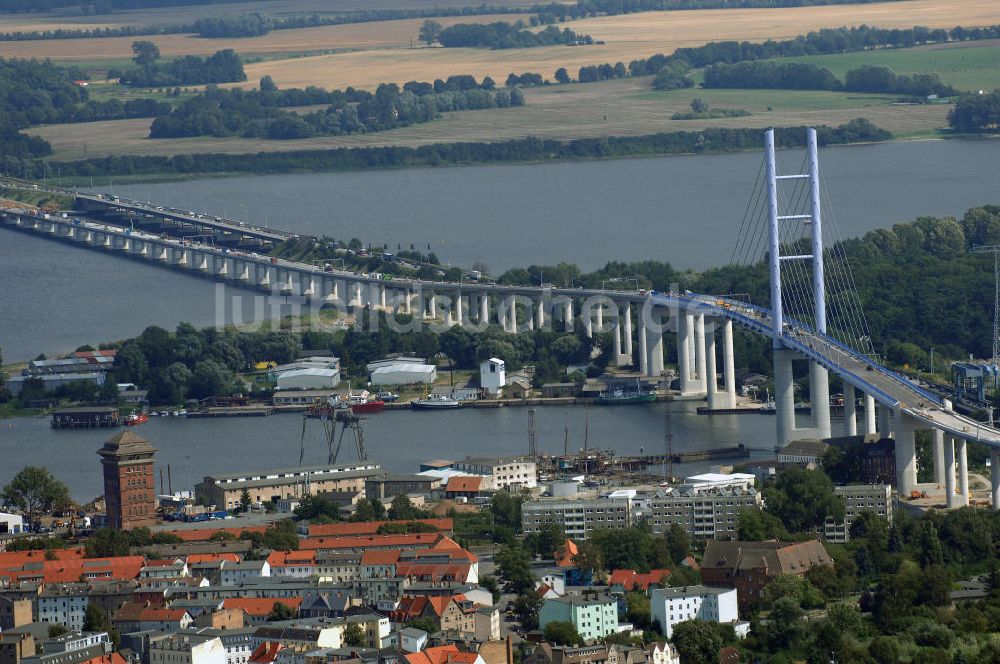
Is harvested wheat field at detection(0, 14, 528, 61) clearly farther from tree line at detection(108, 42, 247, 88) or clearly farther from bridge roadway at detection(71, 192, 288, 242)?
bridge roadway at detection(71, 192, 288, 242)

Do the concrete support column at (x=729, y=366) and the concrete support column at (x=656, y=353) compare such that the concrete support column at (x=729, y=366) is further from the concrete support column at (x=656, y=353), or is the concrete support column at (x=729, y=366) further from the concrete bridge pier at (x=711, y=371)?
the concrete support column at (x=656, y=353)

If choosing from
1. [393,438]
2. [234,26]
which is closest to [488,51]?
[234,26]

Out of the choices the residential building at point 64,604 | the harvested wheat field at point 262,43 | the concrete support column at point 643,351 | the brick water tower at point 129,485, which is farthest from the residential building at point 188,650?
the harvested wheat field at point 262,43

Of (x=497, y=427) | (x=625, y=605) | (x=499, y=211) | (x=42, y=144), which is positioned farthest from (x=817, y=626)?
(x=42, y=144)

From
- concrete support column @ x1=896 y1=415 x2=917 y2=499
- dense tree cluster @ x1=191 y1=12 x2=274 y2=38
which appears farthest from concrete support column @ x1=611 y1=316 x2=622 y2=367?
dense tree cluster @ x1=191 y1=12 x2=274 y2=38

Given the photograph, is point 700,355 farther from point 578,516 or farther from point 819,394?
point 578,516

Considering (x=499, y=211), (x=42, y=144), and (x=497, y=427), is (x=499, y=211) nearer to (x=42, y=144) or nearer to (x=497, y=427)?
(x=42, y=144)
